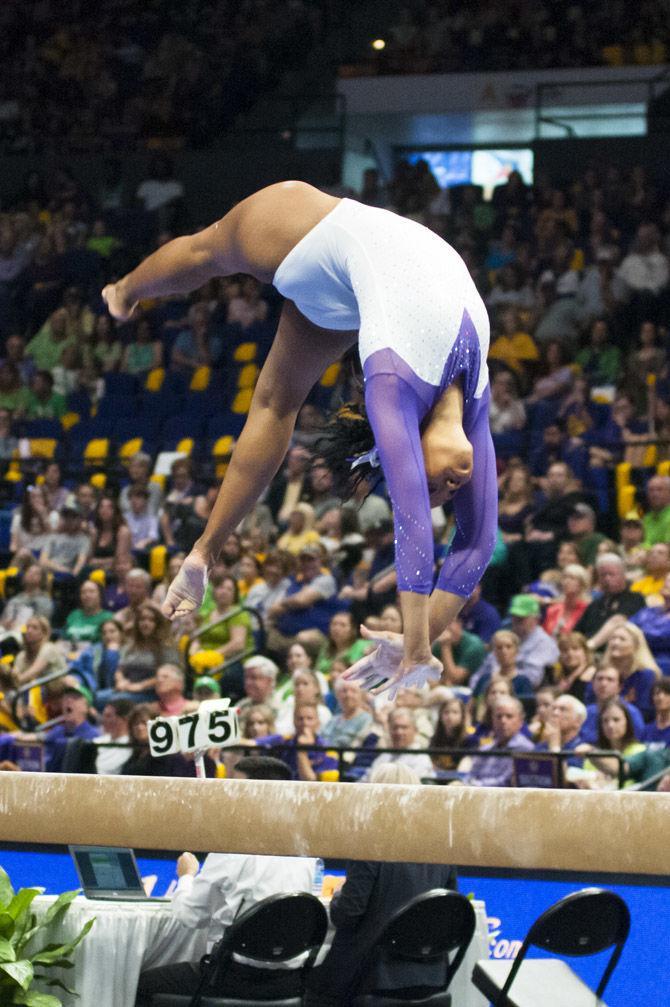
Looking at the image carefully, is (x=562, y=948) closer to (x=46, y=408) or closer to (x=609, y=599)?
(x=609, y=599)

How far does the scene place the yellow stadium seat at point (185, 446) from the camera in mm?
12031

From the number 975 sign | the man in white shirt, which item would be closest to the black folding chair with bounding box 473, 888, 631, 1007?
the man in white shirt

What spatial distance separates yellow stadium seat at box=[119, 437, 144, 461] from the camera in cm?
1241

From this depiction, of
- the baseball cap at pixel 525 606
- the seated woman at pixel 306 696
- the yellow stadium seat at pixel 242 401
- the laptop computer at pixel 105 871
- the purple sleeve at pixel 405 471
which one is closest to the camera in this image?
the purple sleeve at pixel 405 471

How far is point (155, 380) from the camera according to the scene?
13109mm

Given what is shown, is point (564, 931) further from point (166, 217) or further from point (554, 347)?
point (166, 217)

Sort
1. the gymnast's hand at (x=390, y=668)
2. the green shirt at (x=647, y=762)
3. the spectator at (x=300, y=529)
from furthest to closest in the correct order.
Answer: the spectator at (x=300, y=529) → the green shirt at (x=647, y=762) → the gymnast's hand at (x=390, y=668)

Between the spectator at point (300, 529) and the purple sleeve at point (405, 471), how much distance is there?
22.5 feet

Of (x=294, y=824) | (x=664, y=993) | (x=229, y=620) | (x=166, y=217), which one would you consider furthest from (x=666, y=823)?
(x=166, y=217)

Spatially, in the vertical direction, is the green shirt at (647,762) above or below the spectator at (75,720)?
above

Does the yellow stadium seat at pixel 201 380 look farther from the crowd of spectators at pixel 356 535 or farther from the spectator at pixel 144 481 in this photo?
the spectator at pixel 144 481

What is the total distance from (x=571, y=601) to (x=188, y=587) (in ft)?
16.8

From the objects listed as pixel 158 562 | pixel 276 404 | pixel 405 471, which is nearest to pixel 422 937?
pixel 276 404

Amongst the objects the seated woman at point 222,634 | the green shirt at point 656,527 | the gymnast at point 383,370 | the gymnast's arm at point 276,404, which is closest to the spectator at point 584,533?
the green shirt at point 656,527
